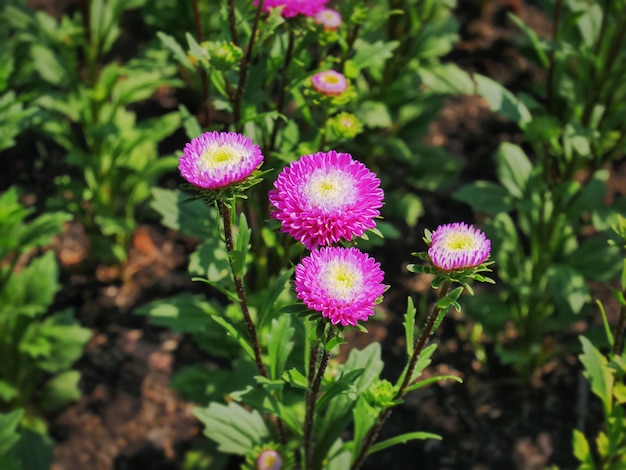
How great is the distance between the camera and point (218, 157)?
147 centimetres

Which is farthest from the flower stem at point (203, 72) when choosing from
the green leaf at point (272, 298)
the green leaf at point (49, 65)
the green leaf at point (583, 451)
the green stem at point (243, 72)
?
the green leaf at point (583, 451)

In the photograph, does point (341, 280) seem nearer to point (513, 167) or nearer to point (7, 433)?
point (7, 433)

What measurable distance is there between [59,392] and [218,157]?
6.16 feet

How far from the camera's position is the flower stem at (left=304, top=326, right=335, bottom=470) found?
1.55 m

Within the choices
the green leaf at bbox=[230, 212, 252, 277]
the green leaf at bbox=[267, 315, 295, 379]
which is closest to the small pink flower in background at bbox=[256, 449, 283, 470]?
the green leaf at bbox=[267, 315, 295, 379]

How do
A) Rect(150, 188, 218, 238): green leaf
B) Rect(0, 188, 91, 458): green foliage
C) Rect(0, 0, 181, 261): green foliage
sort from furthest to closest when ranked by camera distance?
Rect(0, 0, 181, 261): green foliage
Rect(0, 188, 91, 458): green foliage
Rect(150, 188, 218, 238): green leaf

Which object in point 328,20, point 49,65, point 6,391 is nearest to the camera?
point 328,20

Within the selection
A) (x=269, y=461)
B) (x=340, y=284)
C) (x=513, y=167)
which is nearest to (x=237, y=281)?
(x=340, y=284)

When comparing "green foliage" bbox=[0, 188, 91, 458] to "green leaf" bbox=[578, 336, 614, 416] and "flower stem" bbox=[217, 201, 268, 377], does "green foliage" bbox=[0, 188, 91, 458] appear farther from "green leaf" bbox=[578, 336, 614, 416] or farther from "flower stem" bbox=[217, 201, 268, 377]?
"green leaf" bbox=[578, 336, 614, 416]

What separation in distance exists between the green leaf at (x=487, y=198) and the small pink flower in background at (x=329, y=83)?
108cm

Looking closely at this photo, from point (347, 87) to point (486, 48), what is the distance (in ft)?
8.53

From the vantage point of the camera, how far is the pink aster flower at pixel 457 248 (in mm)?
1401

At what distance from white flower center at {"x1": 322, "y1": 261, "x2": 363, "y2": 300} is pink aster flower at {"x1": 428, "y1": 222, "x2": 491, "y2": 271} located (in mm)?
166

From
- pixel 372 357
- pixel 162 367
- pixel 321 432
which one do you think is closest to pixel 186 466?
pixel 162 367
